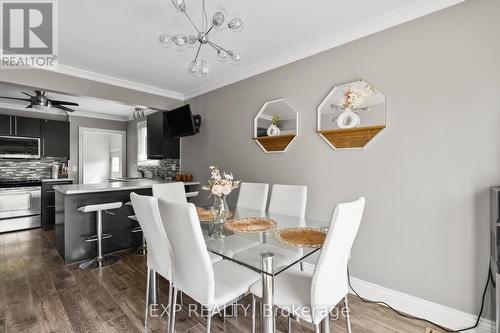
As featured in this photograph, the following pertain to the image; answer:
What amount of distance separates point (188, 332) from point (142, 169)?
445 centimetres

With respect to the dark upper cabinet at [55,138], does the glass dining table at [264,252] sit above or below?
below

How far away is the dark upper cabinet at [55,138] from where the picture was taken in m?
4.87

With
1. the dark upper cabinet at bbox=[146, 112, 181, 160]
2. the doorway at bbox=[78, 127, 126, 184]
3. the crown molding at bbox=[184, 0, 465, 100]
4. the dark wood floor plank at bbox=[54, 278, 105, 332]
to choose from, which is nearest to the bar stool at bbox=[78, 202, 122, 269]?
the dark wood floor plank at bbox=[54, 278, 105, 332]

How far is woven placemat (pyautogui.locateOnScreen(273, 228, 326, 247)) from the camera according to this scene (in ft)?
5.06

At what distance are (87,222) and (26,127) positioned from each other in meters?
3.10

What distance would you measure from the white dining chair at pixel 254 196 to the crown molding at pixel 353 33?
149 cm

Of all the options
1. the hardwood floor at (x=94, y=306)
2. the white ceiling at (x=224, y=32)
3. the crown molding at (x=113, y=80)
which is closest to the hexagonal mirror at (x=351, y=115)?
the white ceiling at (x=224, y=32)

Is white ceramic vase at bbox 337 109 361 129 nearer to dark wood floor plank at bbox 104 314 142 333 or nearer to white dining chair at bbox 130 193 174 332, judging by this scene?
white dining chair at bbox 130 193 174 332

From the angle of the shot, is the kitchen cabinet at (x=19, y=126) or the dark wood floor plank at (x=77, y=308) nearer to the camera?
the dark wood floor plank at (x=77, y=308)

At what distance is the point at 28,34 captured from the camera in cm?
234

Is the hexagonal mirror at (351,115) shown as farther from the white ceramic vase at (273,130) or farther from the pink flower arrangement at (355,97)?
the white ceramic vase at (273,130)

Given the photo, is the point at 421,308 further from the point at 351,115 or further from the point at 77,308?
the point at 77,308

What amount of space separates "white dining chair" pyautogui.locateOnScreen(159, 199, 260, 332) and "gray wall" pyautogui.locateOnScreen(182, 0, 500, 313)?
4.37 feet

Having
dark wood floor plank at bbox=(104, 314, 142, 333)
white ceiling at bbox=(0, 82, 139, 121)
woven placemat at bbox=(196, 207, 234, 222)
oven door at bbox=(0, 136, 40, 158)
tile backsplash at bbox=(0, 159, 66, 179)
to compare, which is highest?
white ceiling at bbox=(0, 82, 139, 121)
